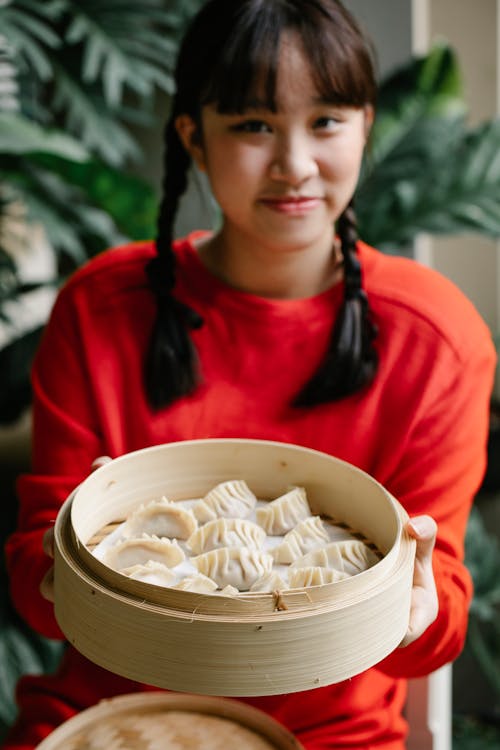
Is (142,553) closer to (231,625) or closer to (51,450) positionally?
(231,625)

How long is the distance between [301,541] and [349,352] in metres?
0.39

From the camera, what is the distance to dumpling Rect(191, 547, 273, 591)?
0.94 m

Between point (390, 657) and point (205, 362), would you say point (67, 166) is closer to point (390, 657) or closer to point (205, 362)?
point (205, 362)

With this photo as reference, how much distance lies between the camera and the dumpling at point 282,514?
106 centimetres

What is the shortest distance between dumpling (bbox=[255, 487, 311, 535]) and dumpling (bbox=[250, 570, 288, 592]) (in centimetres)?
12

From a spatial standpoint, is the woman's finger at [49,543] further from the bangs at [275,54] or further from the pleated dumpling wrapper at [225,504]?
the bangs at [275,54]

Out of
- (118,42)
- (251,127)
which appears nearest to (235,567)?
(251,127)

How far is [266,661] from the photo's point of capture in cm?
81

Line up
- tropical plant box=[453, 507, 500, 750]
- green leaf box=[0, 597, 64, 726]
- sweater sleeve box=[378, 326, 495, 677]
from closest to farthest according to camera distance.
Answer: sweater sleeve box=[378, 326, 495, 677] → green leaf box=[0, 597, 64, 726] → tropical plant box=[453, 507, 500, 750]

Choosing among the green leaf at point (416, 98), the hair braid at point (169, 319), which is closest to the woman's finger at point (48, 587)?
the hair braid at point (169, 319)

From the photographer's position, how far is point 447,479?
1290mm

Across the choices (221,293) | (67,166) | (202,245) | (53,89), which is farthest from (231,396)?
(53,89)

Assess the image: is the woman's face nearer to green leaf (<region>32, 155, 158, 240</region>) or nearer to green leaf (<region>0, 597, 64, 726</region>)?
green leaf (<region>32, 155, 158, 240</region>)

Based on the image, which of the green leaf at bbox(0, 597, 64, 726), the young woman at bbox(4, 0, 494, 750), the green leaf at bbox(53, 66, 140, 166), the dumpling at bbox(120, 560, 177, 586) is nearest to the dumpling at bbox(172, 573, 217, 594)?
the dumpling at bbox(120, 560, 177, 586)
